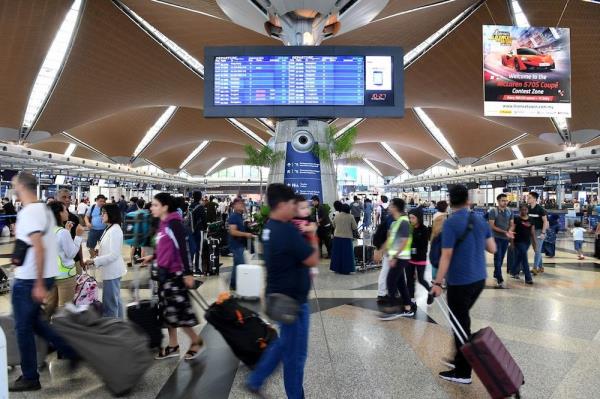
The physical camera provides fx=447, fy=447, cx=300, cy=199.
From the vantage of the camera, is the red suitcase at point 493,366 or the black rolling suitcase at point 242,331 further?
the black rolling suitcase at point 242,331

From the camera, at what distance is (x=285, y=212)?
9.10ft

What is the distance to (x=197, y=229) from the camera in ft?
28.5

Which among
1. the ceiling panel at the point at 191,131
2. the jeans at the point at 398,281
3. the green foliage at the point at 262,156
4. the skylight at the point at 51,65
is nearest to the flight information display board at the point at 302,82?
the green foliage at the point at 262,156

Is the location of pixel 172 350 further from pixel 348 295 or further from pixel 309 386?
pixel 348 295

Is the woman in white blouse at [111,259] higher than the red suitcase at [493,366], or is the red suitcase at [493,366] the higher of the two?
the woman in white blouse at [111,259]

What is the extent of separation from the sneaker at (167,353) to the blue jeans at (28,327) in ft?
2.87

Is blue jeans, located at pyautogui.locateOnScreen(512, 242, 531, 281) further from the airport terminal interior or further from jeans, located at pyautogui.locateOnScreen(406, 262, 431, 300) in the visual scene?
jeans, located at pyautogui.locateOnScreen(406, 262, 431, 300)

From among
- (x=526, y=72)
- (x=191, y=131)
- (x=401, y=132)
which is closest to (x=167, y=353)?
(x=526, y=72)

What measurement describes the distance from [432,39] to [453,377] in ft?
76.8

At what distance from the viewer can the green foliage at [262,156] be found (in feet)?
45.1

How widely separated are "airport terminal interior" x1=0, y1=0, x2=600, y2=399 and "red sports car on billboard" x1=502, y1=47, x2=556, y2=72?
0.14 feet

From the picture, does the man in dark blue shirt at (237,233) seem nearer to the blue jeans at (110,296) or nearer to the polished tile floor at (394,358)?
the polished tile floor at (394,358)

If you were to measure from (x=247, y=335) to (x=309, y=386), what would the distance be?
612 mm

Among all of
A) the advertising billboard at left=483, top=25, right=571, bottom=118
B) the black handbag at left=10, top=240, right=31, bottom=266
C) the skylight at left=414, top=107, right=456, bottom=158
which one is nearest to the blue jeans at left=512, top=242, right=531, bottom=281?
the advertising billboard at left=483, top=25, right=571, bottom=118
